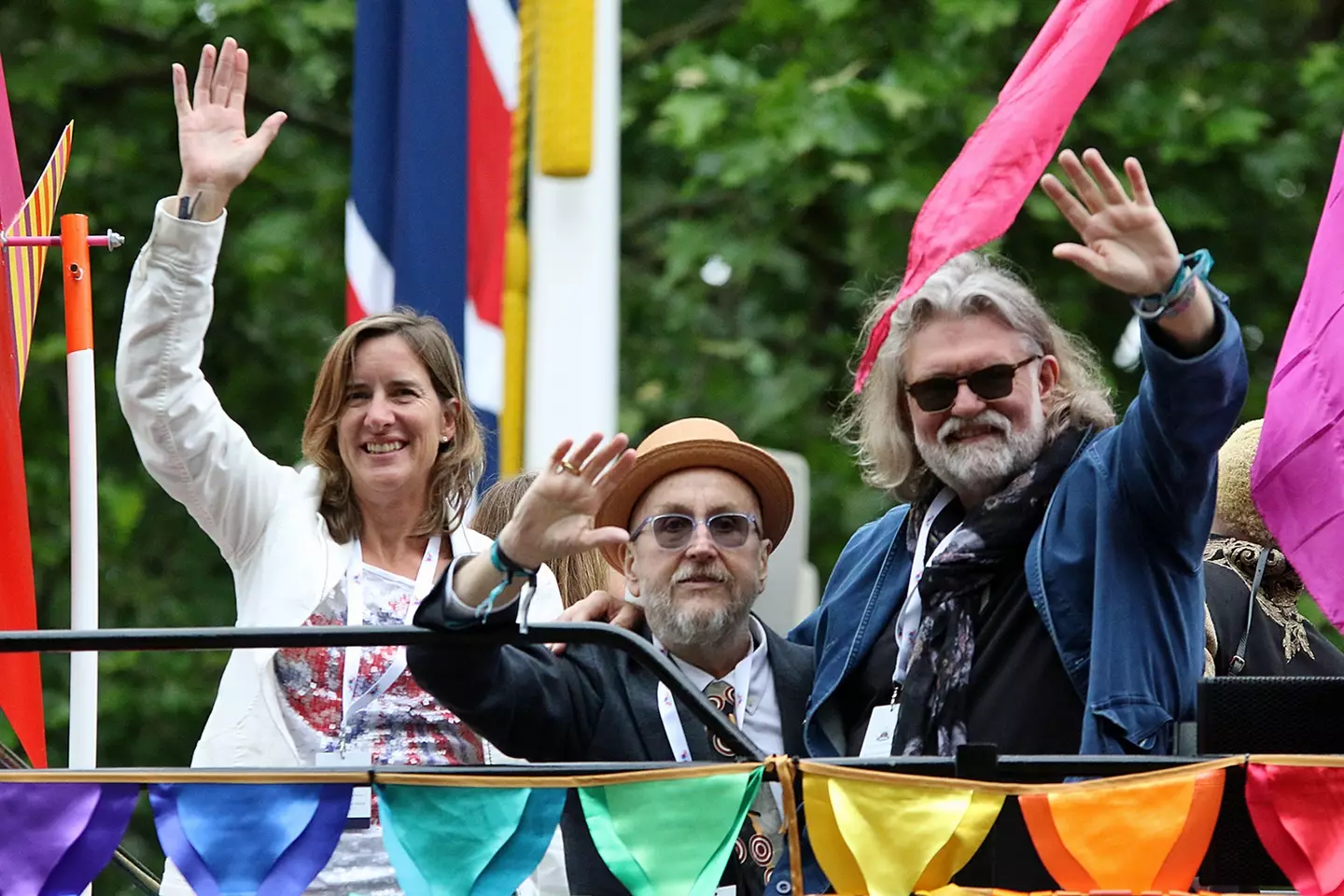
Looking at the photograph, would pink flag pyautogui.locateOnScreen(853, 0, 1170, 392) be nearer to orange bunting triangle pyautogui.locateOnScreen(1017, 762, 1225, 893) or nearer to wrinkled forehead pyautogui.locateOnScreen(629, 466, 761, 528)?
wrinkled forehead pyautogui.locateOnScreen(629, 466, 761, 528)

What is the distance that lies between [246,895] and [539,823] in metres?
0.39

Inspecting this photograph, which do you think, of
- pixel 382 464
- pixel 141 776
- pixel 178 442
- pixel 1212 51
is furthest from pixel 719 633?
pixel 1212 51

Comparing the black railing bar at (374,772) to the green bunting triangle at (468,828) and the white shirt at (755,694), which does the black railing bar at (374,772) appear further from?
the white shirt at (755,694)

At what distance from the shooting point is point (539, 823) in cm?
275

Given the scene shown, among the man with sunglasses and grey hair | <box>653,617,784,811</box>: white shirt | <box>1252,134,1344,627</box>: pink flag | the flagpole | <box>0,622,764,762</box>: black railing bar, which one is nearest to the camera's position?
<box>0,622,764,762</box>: black railing bar

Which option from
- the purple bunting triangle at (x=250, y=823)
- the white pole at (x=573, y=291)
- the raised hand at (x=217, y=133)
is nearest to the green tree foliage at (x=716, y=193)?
the white pole at (x=573, y=291)

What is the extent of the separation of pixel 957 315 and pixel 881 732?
671mm

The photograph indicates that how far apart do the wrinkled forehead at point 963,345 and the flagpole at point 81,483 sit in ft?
4.55

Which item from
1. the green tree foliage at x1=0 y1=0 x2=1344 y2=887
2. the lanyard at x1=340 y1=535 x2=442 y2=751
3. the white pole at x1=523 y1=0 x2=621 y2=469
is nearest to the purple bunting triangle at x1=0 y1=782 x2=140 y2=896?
the lanyard at x1=340 y1=535 x2=442 y2=751

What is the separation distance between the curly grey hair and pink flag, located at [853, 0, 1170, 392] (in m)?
0.23

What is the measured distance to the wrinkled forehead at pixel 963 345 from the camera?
343cm

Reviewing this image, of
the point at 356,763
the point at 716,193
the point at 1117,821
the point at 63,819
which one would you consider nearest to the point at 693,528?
the point at 356,763

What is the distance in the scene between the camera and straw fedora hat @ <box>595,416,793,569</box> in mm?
3748

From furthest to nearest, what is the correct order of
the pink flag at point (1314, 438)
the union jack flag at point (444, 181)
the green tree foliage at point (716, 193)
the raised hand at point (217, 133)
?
1. the green tree foliage at point (716, 193)
2. the union jack flag at point (444, 181)
3. the raised hand at point (217, 133)
4. the pink flag at point (1314, 438)
